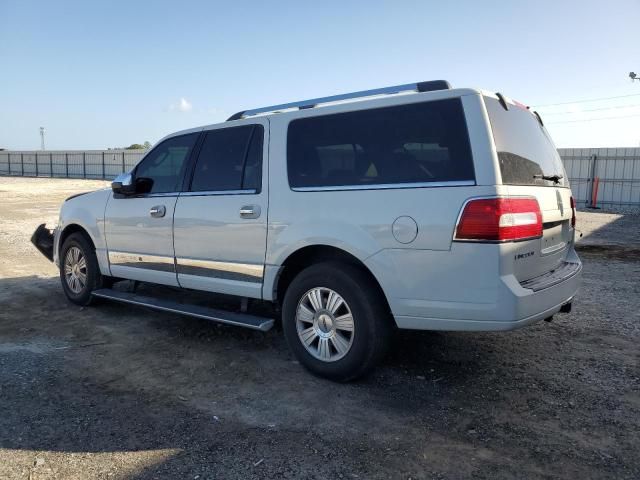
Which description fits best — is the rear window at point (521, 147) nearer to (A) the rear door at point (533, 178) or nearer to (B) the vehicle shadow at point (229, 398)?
(A) the rear door at point (533, 178)

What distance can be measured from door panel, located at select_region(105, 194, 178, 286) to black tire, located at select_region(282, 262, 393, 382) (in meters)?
1.64

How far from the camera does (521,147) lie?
376cm

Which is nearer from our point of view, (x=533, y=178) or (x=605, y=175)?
(x=533, y=178)

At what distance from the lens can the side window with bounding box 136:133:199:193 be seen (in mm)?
5129

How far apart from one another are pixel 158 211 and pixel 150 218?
164 millimetres

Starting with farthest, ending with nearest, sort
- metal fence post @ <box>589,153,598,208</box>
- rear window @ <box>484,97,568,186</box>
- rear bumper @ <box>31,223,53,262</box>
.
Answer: metal fence post @ <box>589,153,598,208</box> → rear bumper @ <box>31,223,53,262</box> → rear window @ <box>484,97,568,186</box>

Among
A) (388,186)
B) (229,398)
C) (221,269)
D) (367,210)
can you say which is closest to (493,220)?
(388,186)

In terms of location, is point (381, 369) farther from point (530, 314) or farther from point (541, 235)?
point (541, 235)

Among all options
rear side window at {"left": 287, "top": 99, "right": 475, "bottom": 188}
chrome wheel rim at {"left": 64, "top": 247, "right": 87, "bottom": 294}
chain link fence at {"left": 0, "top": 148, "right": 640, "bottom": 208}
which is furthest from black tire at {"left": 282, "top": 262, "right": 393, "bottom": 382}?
chain link fence at {"left": 0, "top": 148, "right": 640, "bottom": 208}

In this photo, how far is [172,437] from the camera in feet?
10.5

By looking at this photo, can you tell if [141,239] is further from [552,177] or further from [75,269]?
[552,177]

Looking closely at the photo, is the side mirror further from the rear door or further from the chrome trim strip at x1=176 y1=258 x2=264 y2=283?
the rear door

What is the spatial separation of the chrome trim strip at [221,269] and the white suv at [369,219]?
13mm

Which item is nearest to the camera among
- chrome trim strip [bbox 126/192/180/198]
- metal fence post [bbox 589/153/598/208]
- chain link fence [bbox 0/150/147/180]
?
chrome trim strip [bbox 126/192/180/198]
